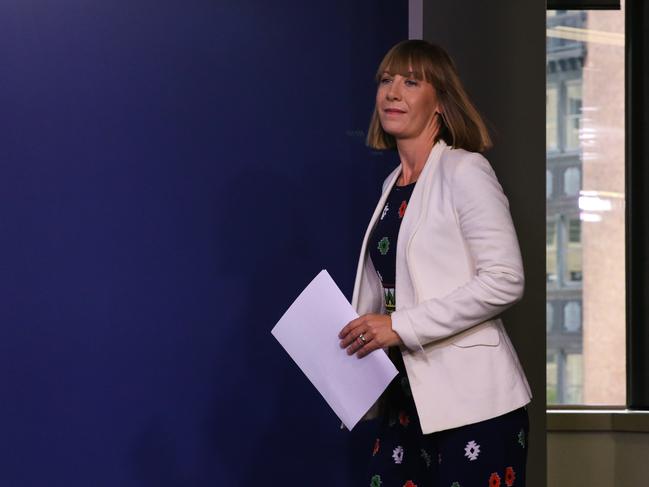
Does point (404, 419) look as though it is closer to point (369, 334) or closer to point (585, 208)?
point (369, 334)

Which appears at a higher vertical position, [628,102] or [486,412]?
[628,102]

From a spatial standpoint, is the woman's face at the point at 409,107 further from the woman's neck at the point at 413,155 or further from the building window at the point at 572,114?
the building window at the point at 572,114

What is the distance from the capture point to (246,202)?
116 inches

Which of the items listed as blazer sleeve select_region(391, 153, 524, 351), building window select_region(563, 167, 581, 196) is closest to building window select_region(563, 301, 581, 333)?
building window select_region(563, 167, 581, 196)

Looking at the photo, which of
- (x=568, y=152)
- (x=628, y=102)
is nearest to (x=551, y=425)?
(x=568, y=152)

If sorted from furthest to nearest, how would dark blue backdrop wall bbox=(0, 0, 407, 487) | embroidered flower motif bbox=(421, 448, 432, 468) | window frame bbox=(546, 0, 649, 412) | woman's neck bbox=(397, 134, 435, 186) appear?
window frame bbox=(546, 0, 649, 412), dark blue backdrop wall bbox=(0, 0, 407, 487), woman's neck bbox=(397, 134, 435, 186), embroidered flower motif bbox=(421, 448, 432, 468)

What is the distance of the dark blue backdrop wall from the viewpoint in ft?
9.30

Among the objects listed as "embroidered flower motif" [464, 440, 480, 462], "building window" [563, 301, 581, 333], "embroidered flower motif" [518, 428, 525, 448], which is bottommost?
"embroidered flower motif" [464, 440, 480, 462]

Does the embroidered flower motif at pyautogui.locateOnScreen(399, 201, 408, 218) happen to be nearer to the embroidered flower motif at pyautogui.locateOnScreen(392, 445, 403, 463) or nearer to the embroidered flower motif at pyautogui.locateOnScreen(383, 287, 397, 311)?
the embroidered flower motif at pyautogui.locateOnScreen(383, 287, 397, 311)

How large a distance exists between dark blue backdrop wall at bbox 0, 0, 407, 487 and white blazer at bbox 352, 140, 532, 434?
1.00 m

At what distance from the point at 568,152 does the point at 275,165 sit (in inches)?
48.0

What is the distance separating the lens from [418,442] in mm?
2047

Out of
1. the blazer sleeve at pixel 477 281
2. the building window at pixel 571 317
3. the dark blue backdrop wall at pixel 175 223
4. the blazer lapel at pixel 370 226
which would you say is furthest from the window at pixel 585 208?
the blazer sleeve at pixel 477 281

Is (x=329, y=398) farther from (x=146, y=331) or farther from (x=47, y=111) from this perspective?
(x=47, y=111)
